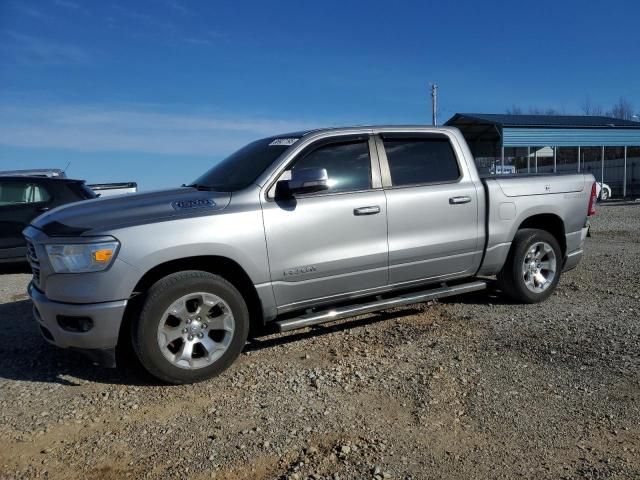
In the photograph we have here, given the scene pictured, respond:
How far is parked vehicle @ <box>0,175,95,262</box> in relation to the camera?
8727mm

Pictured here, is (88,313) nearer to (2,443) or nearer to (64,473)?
(2,443)

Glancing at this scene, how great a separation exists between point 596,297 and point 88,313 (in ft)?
17.4

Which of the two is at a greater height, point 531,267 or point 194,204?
point 194,204

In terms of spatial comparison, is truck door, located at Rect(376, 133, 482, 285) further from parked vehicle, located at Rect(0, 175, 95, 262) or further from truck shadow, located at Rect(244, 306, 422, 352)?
parked vehicle, located at Rect(0, 175, 95, 262)

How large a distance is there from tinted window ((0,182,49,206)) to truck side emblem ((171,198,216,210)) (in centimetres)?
588

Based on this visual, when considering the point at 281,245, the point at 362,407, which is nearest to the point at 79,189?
the point at 281,245

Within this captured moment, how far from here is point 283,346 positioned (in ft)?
16.0

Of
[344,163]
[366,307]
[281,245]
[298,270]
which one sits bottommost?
[366,307]

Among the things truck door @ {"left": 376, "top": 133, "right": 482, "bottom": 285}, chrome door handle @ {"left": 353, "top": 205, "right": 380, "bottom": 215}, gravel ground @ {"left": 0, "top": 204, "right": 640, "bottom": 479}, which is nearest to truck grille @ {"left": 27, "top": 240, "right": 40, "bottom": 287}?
gravel ground @ {"left": 0, "top": 204, "right": 640, "bottom": 479}

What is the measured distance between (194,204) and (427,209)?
7.06 feet

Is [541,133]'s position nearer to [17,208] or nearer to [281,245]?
[17,208]

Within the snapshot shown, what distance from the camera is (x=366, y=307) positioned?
15.4ft

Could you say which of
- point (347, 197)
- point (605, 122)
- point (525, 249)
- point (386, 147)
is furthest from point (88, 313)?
point (605, 122)

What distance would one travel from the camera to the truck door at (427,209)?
194 inches
